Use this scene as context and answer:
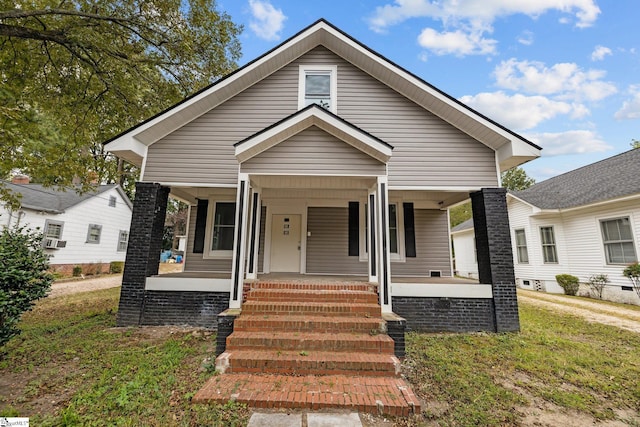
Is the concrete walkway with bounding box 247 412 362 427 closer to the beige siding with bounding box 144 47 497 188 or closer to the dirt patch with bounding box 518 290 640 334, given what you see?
the beige siding with bounding box 144 47 497 188

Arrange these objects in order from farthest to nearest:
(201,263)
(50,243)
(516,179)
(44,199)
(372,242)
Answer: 1. (516,179)
2. (44,199)
3. (50,243)
4. (201,263)
5. (372,242)

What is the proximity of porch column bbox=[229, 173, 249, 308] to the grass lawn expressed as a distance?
0.98 m

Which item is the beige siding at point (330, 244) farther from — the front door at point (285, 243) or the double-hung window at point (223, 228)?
the double-hung window at point (223, 228)

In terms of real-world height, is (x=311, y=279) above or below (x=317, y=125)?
below

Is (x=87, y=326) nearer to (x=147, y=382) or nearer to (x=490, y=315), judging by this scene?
(x=147, y=382)

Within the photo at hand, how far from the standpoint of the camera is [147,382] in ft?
11.2

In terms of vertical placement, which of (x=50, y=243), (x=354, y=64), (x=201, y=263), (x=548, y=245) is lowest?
(x=201, y=263)

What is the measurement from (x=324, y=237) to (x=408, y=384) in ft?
16.1

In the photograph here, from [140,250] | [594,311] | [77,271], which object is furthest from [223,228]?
[77,271]

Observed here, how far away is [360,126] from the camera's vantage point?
21.6 feet

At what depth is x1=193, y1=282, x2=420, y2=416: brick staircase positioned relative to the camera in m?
2.99

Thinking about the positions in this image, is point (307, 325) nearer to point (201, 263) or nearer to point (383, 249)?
point (383, 249)

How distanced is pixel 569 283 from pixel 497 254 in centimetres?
802

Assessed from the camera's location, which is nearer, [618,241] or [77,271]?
→ [618,241]
